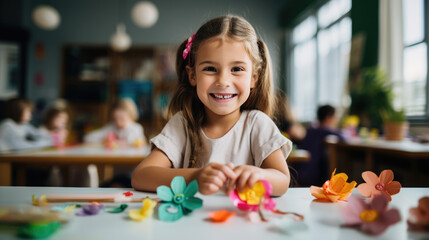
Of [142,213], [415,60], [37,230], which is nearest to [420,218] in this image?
[142,213]

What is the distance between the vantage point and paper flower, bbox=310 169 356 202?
2.10 feet

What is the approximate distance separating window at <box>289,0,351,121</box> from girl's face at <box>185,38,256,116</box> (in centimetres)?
391

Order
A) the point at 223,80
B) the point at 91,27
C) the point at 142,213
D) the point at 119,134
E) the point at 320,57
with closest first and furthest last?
the point at 142,213 → the point at 223,80 → the point at 119,134 → the point at 320,57 → the point at 91,27

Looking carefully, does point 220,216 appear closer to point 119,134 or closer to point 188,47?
point 188,47

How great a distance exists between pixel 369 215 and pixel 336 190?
188mm

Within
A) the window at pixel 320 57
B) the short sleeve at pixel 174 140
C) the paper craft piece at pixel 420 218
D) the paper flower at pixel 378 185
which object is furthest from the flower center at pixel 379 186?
the window at pixel 320 57

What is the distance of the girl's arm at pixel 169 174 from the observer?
58 cm

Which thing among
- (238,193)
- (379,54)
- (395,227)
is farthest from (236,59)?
(379,54)

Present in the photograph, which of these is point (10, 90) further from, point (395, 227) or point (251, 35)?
point (395, 227)

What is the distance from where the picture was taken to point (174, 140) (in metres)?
0.96

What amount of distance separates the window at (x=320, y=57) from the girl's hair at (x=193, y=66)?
374 centimetres

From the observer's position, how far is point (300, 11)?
18.8ft

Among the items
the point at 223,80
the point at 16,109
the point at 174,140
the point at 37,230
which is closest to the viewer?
the point at 37,230

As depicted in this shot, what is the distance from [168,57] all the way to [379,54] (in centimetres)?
386
